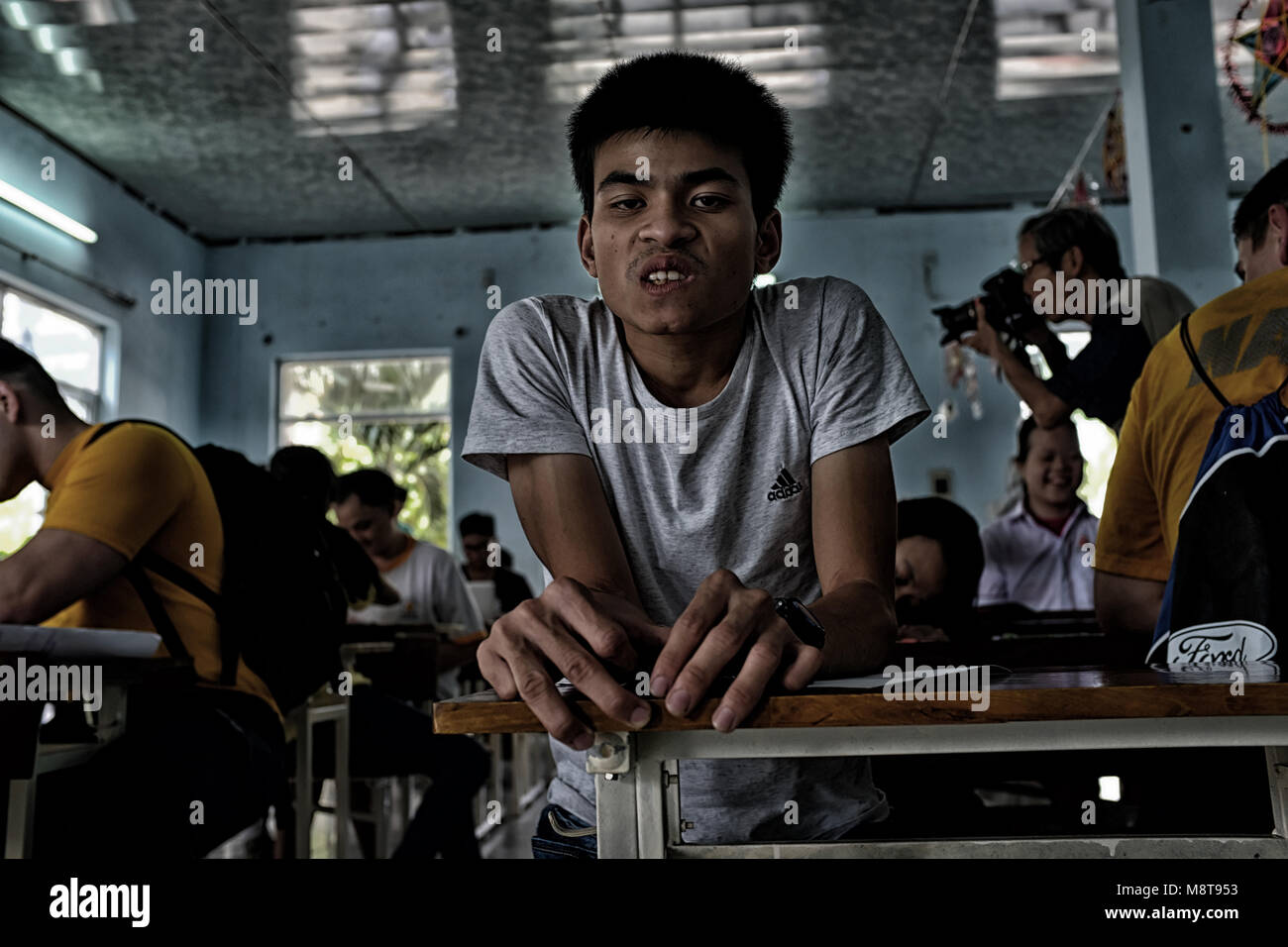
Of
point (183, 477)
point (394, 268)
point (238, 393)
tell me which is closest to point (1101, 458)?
point (394, 268)

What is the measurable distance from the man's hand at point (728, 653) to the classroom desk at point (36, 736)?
1.03 metres

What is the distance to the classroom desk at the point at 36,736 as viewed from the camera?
4.62 feet

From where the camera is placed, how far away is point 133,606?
1.84 m

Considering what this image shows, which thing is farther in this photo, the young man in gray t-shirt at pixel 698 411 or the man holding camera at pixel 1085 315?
the man holding camera at pixel 1085 315

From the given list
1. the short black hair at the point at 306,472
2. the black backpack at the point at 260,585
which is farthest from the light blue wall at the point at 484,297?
the black backpack at the point at 260,585

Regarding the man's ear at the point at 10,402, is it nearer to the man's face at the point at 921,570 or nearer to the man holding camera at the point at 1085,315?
the man's face at the point at 921,570

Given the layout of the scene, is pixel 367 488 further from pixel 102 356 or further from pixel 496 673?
pixel 102 356

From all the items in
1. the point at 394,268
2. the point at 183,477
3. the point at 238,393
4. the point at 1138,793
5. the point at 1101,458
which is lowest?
the point at 1138,793

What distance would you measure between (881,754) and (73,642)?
3.74 feet

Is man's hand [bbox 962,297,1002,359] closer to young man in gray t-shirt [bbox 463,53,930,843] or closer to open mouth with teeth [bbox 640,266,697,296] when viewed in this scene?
young man in gray t-shirt [bbox 463,53,930,843]

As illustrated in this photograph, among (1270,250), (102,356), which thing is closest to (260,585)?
(1270,250)
